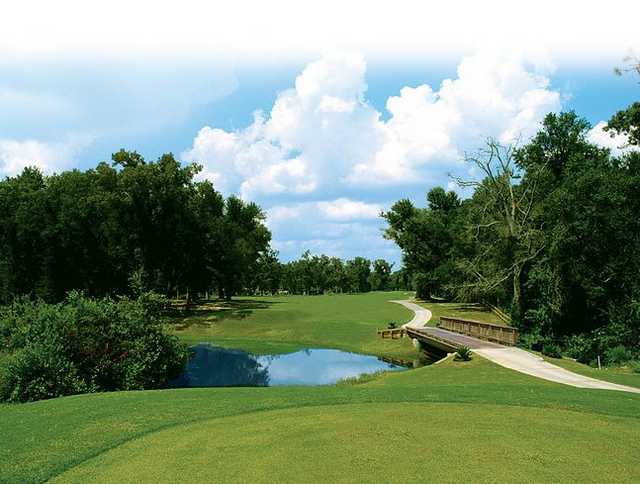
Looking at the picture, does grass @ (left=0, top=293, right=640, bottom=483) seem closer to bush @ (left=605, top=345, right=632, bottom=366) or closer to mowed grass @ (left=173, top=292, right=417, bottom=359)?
bush @ (left=605, top=345, right=632, bottom=366)

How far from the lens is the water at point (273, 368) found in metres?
34.0

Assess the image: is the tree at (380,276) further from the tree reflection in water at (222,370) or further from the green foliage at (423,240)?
the tree reflection in water at (222,370)

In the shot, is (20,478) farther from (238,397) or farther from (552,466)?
(552,466)

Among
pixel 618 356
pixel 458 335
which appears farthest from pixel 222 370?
pixel 618 356

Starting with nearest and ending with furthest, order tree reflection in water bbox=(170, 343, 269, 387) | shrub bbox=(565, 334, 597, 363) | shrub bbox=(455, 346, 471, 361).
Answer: shrub bbox=(455, 346, 471, 361) → shrub bbox=(565, 334, 597, 363) → tree reflection in water bbox=(170, 343, 269, 387)

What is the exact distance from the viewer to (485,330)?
37.2m

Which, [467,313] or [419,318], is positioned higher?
[467,313]

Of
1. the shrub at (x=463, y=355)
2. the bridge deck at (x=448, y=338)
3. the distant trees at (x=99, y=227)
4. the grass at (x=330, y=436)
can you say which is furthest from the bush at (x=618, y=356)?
the distant trees at (x=99, y=227)

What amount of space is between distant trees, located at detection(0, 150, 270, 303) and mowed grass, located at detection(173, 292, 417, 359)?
814 centimetres

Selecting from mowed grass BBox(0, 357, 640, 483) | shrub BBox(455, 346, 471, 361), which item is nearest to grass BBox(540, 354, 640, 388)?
shrub BBox(455, 346, 471, 361)

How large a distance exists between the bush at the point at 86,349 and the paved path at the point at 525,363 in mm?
17136

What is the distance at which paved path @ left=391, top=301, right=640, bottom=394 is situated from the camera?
2033cm

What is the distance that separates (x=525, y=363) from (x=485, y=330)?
10.7 m

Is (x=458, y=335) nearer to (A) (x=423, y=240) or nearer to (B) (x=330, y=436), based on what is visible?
(B) (x=330, y=436)
